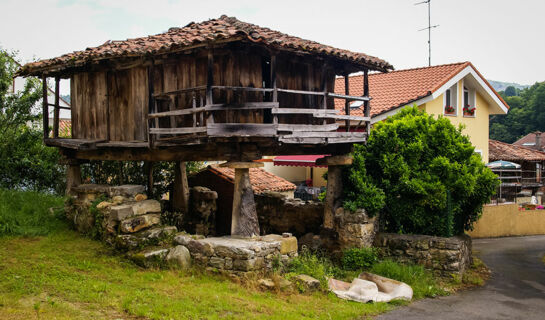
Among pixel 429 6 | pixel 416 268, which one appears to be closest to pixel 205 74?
pixel 416 268

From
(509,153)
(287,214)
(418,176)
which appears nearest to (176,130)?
(287,214)

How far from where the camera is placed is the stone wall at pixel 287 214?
12719mm

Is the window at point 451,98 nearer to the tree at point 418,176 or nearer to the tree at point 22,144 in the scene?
the tree at point 418,176

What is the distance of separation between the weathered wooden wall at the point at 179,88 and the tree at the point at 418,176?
6.13 feet

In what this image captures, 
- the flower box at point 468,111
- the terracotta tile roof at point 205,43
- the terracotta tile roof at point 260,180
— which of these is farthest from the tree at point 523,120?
the terracotta tile roof at point 205,43

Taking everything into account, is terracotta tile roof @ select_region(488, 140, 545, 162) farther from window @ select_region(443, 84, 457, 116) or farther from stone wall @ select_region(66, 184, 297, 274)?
stone wall @ select_region(66, 184, 297, 274)

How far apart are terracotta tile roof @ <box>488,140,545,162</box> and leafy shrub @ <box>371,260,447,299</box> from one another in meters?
16.2

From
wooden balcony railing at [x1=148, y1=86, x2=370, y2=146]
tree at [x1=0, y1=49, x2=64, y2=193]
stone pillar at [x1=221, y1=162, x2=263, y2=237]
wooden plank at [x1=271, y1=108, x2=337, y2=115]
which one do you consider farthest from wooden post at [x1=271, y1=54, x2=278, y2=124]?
tree at [x1=0, y1=49, x2=64, y2=193]

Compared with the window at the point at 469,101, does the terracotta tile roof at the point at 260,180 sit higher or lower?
lower

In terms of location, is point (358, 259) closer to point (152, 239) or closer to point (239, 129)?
point (239, 129)

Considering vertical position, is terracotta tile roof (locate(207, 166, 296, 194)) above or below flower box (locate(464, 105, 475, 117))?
below

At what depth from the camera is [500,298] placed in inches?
369

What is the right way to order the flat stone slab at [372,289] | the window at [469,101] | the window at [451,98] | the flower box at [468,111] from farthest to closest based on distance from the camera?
the window at [469,101] → the flower box at [468,111] → the window at [451,98] → the flat stone slab at [372,289]

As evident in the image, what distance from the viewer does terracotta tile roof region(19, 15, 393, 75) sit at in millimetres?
8117
